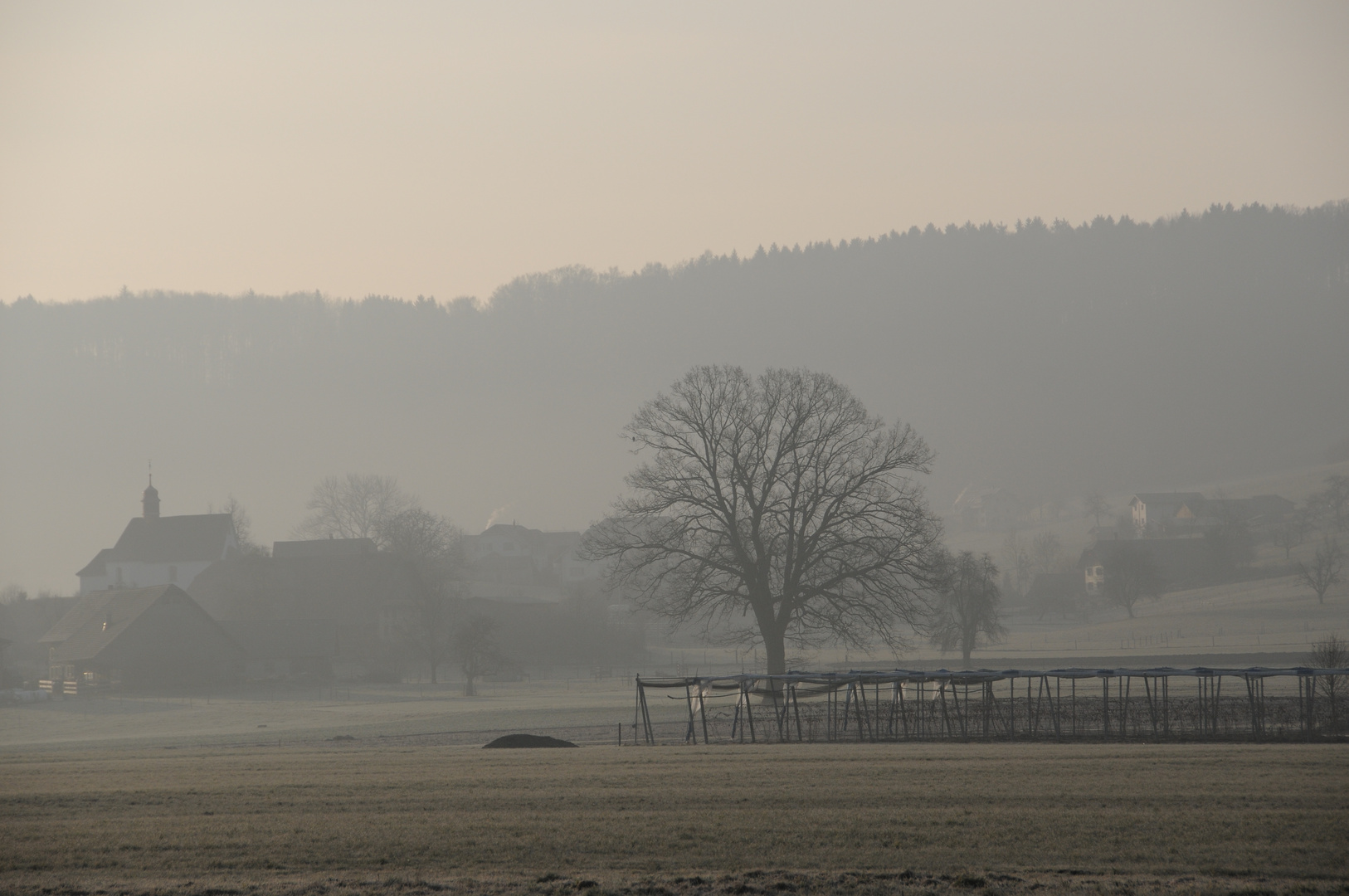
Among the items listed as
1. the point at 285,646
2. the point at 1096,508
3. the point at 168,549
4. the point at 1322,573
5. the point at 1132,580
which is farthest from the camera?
the point at 1096,508

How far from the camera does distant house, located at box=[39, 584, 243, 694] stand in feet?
253

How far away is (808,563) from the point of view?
149ft

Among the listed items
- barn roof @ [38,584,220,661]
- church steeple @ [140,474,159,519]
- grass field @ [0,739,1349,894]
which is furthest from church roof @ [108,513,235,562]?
grass field @ [0,739,1349,894]

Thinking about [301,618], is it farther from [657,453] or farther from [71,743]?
[657,453]

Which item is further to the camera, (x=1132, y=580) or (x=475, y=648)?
(x=1132, y=580)

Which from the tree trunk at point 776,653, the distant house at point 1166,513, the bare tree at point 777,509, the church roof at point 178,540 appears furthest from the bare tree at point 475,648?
the distant house at point 1166,513

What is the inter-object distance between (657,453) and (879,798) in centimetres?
3014

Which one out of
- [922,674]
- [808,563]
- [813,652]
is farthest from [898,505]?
[813,652]

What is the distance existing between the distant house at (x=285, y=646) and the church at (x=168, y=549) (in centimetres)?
3532

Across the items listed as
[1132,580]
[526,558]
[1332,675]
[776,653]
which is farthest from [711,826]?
[526,558]

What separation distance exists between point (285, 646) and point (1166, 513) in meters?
124

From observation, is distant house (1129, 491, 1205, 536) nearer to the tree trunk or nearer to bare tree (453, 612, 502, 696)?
bare tree (453, 612, 502, 696)

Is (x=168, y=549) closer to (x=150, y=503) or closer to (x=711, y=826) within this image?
(x=150, y=503)

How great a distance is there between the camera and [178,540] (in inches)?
4818
